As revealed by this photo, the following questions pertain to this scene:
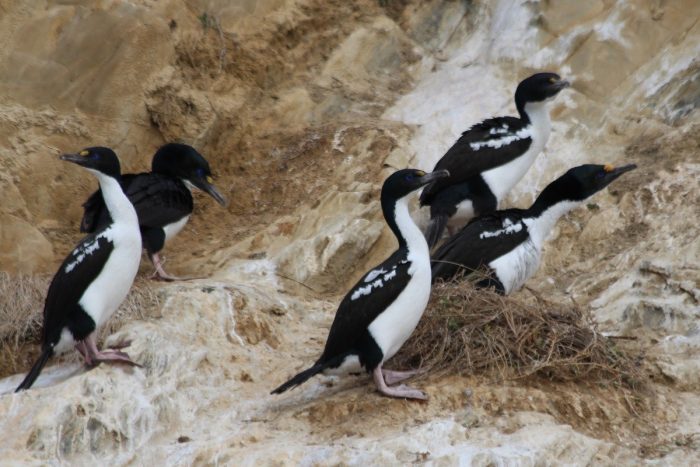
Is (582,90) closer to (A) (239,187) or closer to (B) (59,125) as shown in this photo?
(A) (239,187)

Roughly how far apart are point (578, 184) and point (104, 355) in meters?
3.94

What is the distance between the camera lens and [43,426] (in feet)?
23.5

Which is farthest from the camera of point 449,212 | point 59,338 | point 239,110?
point 239,110

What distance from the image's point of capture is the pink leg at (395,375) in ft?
24.8

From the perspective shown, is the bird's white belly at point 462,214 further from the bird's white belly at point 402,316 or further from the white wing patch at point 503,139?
the bird's white belly at point 402,316

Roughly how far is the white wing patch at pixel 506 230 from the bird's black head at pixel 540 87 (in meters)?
1.40

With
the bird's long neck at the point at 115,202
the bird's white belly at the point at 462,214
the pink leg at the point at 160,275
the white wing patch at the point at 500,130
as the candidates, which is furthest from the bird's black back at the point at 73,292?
the white wing patch at the point at 500,130

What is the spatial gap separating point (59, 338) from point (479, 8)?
6.10 meters

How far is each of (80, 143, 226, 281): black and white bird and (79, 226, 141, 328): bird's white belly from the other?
3.93ft

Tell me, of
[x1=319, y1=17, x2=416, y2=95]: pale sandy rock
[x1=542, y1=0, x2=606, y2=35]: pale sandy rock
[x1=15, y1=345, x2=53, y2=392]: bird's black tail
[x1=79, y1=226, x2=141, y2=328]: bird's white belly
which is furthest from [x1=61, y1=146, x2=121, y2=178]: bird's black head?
[x1=542, y1=0, x2=606, y2=35]: pale sandy rock

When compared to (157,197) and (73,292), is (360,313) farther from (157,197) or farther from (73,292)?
(157,197)

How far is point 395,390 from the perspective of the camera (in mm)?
7258

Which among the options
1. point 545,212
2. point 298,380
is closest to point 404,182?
point 298,380

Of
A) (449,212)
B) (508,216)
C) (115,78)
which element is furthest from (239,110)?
(508,216)
